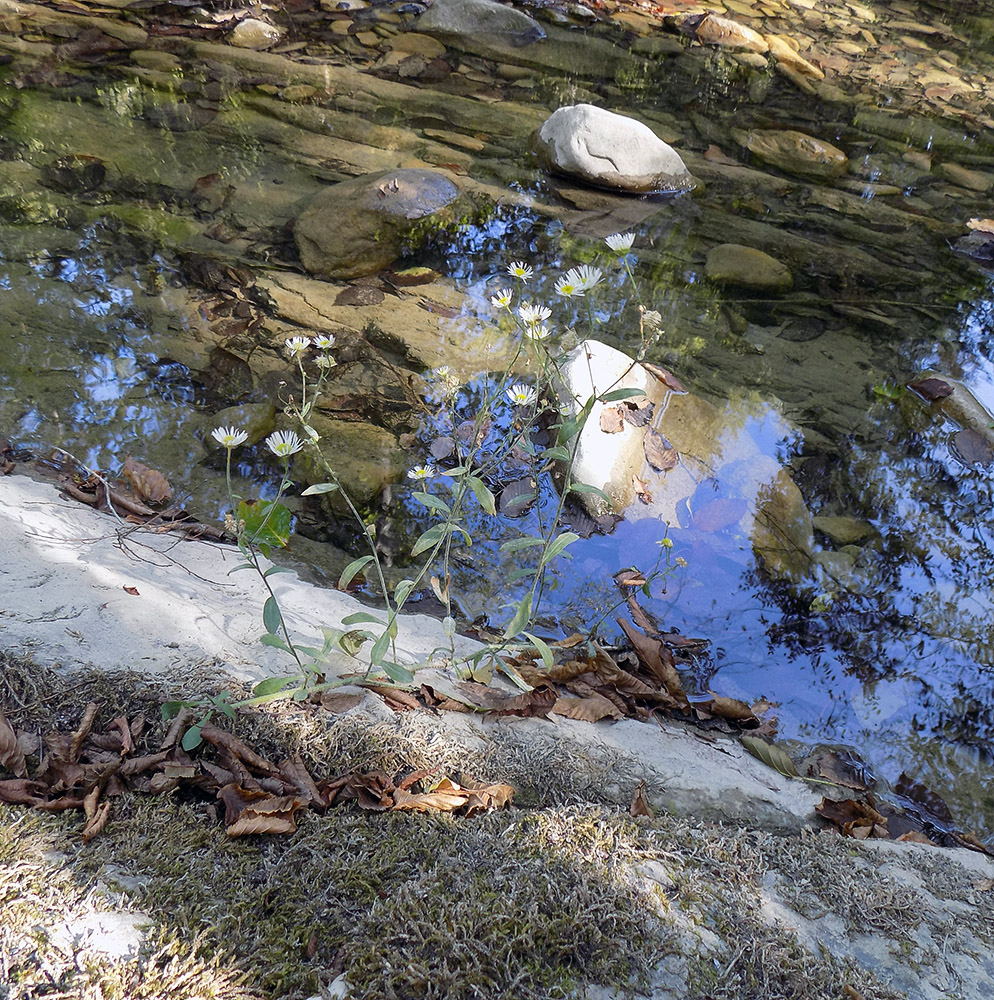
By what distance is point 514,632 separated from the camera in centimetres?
202

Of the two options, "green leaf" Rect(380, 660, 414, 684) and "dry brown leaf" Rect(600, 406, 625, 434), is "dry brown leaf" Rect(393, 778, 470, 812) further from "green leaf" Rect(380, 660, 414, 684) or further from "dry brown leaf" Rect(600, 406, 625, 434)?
"dry brown leaf" Rect(600, 406, 625, 434)

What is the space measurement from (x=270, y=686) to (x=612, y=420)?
2206 millimetres

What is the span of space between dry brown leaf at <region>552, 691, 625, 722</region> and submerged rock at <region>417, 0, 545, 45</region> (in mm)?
8074

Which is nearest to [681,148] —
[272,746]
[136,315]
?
[136,315]

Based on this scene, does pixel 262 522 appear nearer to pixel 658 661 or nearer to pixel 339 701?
pixel 339 701

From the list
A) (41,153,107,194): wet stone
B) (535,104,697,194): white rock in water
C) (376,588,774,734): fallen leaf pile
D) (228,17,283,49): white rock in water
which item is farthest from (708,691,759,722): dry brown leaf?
(228,17,283,49): white rock in water

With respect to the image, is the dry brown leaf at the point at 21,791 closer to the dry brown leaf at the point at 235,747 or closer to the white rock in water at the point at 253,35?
the dry brown leaf at the point at 235,747

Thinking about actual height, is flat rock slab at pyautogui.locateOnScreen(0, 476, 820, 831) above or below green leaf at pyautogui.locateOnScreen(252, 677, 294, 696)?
below

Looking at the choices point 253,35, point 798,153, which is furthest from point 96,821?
point 253,35

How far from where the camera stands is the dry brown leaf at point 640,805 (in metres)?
1.71

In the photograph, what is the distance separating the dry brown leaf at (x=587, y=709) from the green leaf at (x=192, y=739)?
0.94 metres

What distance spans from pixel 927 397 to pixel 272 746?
12.8 ft

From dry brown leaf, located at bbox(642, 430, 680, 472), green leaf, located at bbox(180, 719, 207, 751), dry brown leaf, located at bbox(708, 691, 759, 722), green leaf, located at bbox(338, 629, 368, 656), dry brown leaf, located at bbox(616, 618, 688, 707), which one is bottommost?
dry brown leaf, located at bbox(708, 691, 759, 722)

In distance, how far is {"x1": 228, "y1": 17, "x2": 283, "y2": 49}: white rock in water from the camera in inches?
295
